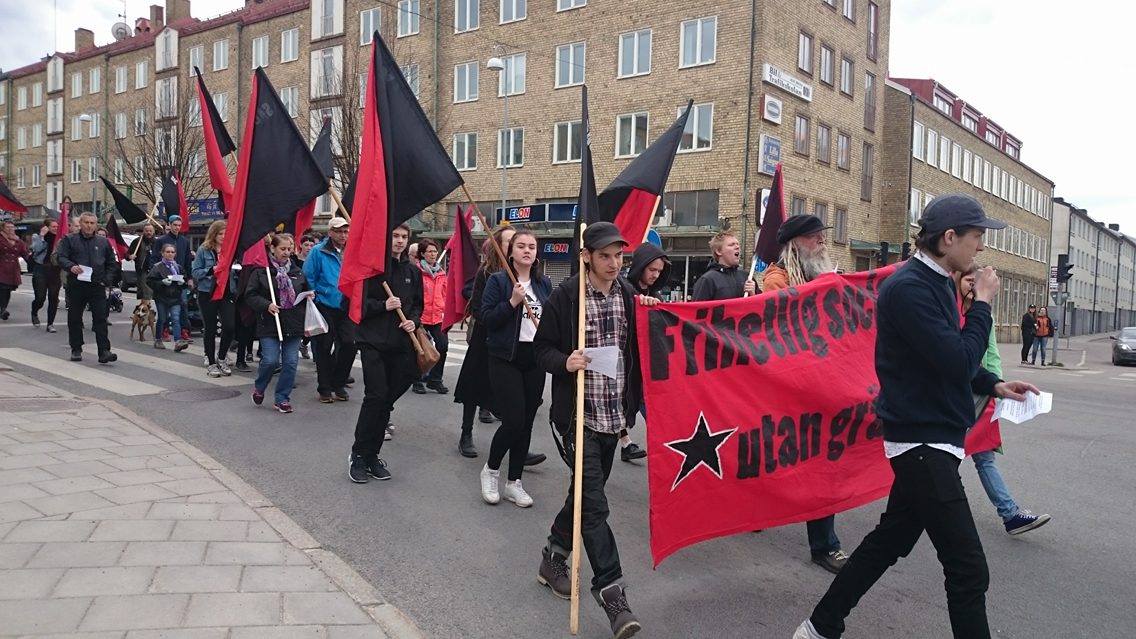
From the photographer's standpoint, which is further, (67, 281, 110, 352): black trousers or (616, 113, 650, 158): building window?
(616, 113, 650, 158): building window

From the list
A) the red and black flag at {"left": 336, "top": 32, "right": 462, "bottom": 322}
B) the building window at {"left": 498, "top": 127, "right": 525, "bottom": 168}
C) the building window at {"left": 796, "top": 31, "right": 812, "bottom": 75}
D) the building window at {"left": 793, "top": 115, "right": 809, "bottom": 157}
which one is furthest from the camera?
the building window at {"left": 498, "top": 127, "right": 525, "bottom": 168}

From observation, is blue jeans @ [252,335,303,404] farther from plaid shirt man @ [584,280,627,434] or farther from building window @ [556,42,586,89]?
building window @ [556,42,586,89]

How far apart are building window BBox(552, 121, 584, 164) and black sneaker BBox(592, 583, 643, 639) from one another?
26956 mm

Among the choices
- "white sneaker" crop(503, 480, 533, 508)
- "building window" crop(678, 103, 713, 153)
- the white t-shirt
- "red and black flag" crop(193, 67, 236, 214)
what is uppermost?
"building window" crop(678, 103, 713, 153)

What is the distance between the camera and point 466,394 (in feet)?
19.8

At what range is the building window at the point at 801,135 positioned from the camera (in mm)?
28109

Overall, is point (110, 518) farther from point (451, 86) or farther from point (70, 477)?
point (451, 86)

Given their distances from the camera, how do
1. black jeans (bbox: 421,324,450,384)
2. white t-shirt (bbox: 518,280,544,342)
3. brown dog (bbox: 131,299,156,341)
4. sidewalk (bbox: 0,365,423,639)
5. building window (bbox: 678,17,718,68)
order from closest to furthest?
sidewalk (bbox: 0,365,423,639)
white t-shirt (bbox: 518,280,544,342)
black jeans (bbox: 421,324,450,384)
brown dog (bbox: 131,299,156,341)
building window (bbox: 678,17,718,68)

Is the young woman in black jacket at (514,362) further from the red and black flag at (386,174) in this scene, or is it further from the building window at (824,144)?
the building window at (824,144)

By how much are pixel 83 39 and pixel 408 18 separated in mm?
36516

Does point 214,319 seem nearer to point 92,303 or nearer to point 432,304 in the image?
point 92,303

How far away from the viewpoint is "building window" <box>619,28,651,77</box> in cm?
2795

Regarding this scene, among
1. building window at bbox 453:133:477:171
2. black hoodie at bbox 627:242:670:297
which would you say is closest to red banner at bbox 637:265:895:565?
black hoodie at bbox 627:242:670:297

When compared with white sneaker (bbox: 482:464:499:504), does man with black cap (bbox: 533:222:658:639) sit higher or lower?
higher
